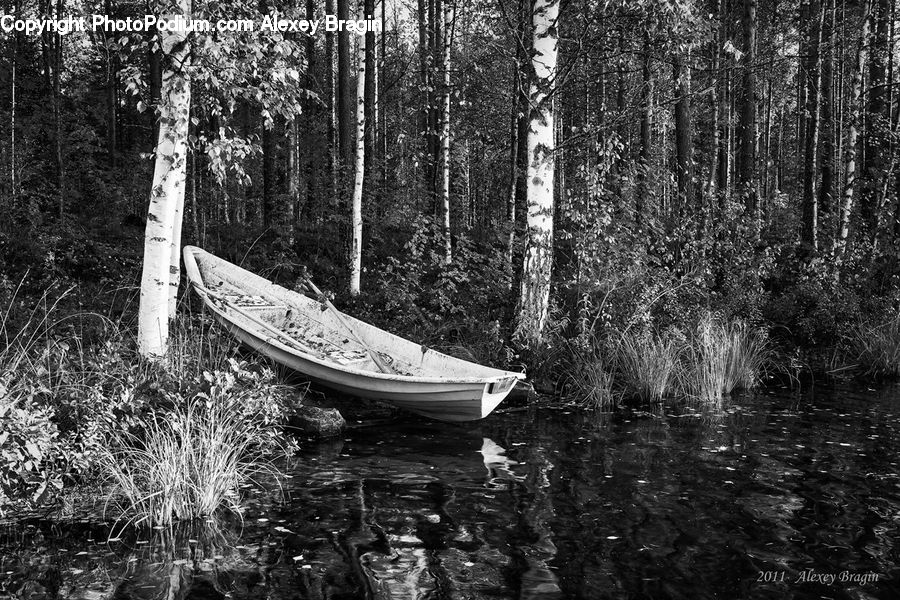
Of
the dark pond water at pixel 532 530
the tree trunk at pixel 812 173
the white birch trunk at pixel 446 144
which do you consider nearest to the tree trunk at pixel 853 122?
the tree trunk at pixel 812 173

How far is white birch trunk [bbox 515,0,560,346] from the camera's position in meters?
10.2

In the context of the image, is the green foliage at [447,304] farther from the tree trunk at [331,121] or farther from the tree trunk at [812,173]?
the tree trunk at [812,173]

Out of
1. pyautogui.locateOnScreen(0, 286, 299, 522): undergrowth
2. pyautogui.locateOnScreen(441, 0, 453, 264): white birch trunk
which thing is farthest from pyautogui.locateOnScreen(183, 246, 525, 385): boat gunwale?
pyautogui.locateOnScreen(441, 0, 453, 264): white birch trunk

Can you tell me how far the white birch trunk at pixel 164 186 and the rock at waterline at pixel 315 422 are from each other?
5.26 feet

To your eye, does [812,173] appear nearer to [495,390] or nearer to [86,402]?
[495,390]

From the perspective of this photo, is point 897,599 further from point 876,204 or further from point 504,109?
point 504,109

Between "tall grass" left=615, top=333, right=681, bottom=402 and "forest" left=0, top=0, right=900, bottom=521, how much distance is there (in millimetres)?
33

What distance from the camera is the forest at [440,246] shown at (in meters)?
6.77

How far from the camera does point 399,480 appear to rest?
20.6 feet

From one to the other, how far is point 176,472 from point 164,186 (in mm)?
3342

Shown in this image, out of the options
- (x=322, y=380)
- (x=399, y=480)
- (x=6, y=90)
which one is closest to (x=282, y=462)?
(x=399, y=480)

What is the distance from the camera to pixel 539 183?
10.2 metres

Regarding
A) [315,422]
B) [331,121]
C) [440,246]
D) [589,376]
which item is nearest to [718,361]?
[589,376]

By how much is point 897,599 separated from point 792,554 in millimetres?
685
